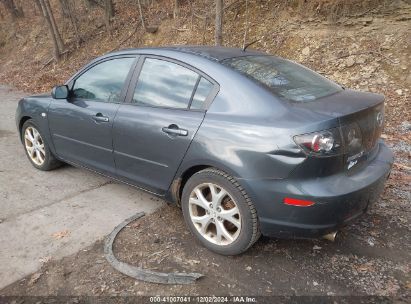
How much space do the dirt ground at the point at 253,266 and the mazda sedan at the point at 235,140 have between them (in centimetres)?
23

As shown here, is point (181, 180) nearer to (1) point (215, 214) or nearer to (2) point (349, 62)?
(1) point (215, 214)

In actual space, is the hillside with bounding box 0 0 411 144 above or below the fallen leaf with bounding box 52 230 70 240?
above

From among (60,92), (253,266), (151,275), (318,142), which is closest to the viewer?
(318,142)

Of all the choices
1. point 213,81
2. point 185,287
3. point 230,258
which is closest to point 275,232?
point 230,258

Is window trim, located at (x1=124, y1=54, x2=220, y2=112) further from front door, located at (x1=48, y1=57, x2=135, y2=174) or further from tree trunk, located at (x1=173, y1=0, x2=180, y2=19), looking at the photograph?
tree trunk, located at (x1=173, y1=0, x2=180, y2=19)

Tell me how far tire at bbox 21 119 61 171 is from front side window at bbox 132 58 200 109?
1873mm

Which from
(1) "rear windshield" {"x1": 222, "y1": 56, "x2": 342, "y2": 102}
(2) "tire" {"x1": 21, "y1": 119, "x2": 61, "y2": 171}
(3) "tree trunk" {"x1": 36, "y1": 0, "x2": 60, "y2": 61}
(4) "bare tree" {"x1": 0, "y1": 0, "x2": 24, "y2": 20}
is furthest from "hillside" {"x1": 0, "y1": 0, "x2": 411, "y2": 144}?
(4) "bare tree" {"x1": 0, "y1": 0, "x2": 24, "y2": 20}

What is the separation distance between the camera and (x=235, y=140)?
2.82 m

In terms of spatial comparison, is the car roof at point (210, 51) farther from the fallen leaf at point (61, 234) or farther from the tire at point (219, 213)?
the fallen leaf at point (61, 234)

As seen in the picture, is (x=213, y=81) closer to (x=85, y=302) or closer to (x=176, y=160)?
(x=176, y=160)

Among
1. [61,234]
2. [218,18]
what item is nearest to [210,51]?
[61,234]

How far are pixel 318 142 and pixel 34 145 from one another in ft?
12.9

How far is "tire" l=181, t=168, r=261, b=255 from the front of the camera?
2.85 metres

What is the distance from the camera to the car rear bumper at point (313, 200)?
102 inches
